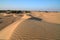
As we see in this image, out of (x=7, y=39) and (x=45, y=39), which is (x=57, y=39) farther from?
(x=7, y=39)

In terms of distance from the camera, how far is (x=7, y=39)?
11.2 metres

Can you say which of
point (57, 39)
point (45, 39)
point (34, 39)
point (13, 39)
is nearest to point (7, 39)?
point (13, 39)

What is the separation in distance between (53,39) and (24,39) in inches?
88.5

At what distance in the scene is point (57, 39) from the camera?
37.8 ft

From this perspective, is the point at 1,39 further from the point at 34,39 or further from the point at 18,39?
the point at 34,39

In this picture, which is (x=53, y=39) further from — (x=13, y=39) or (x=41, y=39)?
(x=13, y=39)

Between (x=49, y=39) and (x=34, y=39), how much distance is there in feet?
3.78

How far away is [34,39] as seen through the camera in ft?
37.3

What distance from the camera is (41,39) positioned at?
37.6ft

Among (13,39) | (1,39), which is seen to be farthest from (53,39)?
(1,39)

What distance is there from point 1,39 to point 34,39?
2.55 metres

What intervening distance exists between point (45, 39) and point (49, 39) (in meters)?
0.31

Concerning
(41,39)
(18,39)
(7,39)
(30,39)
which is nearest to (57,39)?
(41,39)

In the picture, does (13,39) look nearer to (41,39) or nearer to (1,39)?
(1,39)
